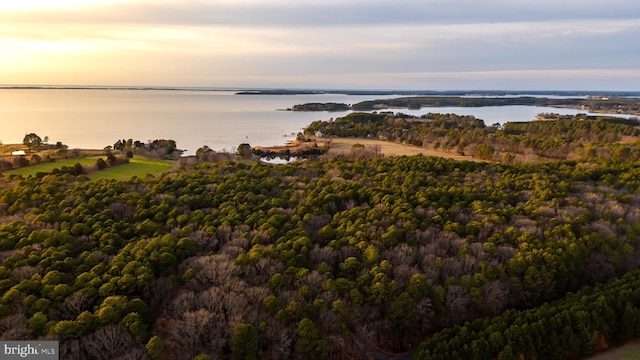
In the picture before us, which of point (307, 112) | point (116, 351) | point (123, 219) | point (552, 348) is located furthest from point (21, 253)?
point (307, 112)

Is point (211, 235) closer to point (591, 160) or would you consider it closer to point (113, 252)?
point (113, 252)

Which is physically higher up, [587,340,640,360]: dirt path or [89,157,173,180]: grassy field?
[89,157,173,180]: grassy field

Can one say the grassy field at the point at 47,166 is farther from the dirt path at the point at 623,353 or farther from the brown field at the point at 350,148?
the dirt path at the point at 623,353

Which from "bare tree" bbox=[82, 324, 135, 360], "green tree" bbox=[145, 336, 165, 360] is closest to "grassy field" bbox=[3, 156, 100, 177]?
"bare tree" bbox=[82, 324, 135, 360]

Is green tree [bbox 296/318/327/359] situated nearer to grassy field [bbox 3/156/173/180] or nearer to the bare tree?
the bare tree

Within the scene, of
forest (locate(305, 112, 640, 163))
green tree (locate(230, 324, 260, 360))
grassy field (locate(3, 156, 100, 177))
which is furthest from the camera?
forest (locate(305, 112, 640, 163))

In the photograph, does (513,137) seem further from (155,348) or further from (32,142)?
(32,142)

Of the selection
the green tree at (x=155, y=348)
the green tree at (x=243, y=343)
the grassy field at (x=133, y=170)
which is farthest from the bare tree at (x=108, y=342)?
the grassy field at (x=133, y=170)
